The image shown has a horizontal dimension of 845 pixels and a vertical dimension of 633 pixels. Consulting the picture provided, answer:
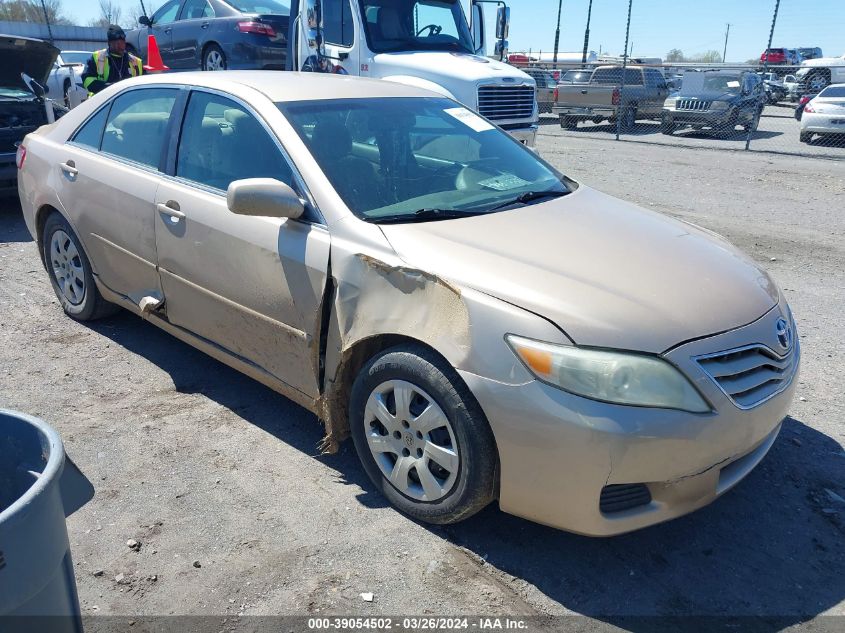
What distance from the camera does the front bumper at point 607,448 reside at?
7.96 ft

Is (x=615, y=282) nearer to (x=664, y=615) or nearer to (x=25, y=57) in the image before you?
(x=664, y=615)

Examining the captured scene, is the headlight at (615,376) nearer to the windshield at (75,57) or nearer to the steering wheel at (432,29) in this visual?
the steering wheel at (432,29)

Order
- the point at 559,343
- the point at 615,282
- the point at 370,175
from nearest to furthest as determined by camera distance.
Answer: the point at 559,343, the point at 615,282, the point at 370,175

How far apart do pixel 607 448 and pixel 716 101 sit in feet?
55.2

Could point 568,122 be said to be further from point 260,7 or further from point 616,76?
point 260,7

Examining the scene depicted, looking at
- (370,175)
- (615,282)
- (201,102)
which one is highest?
(201,102)

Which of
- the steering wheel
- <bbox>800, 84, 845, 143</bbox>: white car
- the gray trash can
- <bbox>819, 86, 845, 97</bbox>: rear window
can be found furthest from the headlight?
<bbox>819, 86, 845, 97</bbox>: rear window

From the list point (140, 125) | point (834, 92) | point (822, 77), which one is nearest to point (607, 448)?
point (140, 125)

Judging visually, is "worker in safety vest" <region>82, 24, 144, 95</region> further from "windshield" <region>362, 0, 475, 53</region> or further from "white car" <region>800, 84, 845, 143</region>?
"white car" <region>800, 84, 845, 143</region>

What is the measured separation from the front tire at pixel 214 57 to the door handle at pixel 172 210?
360 inches

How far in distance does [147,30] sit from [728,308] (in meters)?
13.8

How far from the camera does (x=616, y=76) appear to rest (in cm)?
1888

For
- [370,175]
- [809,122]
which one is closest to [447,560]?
[370,175]

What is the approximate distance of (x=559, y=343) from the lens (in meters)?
2.48
